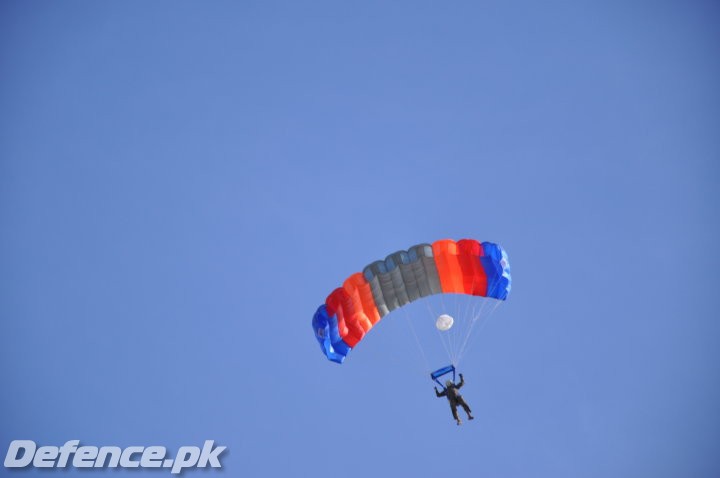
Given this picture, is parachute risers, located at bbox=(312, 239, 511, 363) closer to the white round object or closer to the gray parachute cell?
the gray parachute cell

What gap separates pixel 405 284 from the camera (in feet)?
63.2

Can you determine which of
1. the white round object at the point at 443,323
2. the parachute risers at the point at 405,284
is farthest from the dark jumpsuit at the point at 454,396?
the parachute risers at the point at 405,284

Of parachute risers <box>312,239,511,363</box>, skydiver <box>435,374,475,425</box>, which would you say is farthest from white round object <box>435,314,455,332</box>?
skydiver <box>435,374,475,425</box>

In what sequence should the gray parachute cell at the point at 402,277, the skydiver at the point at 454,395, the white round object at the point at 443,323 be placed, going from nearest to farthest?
the skydiver at the point at 454,395
the gray parachute cell at the point at 402,277
the white round object at the point at 443,323

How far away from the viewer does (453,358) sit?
18.9m

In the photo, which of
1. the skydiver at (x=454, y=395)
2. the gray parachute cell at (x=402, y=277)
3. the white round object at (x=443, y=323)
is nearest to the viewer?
the skydiver at (x=454, y=395)

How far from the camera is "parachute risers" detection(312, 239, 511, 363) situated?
18922 mm

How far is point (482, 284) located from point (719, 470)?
57.2 ft

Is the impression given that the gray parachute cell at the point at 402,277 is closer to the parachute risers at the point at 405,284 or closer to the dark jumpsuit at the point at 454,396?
the parachute risers at the point at 405,284

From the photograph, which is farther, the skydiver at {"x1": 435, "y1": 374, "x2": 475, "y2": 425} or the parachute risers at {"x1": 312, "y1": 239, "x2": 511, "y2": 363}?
the parachute risers at {"x1": 312, "y1": 239, "x2": 511, "y2": 363}

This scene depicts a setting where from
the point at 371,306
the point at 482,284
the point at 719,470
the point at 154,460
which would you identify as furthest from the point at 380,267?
the point at 719,470

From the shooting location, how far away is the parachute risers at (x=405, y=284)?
62.1ft

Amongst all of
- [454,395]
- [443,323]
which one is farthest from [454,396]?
[443,323]

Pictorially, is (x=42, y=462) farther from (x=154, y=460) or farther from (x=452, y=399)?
(x=452, y=399)
